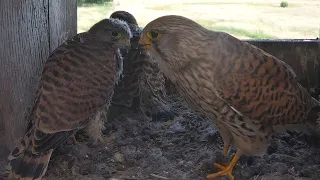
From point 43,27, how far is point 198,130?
144 centimetres

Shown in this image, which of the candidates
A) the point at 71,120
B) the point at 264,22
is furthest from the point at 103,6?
the point at 71,120

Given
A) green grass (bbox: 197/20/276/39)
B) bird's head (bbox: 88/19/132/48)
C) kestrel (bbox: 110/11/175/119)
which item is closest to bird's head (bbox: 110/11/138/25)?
→ kestrel (bbox: 110/11/175/119)

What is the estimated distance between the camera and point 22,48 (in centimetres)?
298

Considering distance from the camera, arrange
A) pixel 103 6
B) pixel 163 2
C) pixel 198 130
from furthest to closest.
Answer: pixel 163 2 → pixel 103 6 → pixel 198 130

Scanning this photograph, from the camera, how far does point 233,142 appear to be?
3.22m

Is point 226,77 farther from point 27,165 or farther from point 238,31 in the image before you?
point 238,31

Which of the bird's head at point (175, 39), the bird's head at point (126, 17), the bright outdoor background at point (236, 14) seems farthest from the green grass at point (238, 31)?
the bird's head at point (175, 39)

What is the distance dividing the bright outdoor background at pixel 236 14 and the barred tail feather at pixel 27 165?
316cm

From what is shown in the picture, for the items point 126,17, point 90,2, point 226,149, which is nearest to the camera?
point 226,149

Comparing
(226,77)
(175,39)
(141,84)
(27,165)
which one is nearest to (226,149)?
(226,77)

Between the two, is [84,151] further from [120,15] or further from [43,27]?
[120,15]

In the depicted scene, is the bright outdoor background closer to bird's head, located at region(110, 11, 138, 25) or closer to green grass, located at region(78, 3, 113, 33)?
green grass, located at region(78, 3, 113, 33)

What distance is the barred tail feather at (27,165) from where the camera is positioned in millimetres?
2785

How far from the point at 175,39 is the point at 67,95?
0.75 metres
